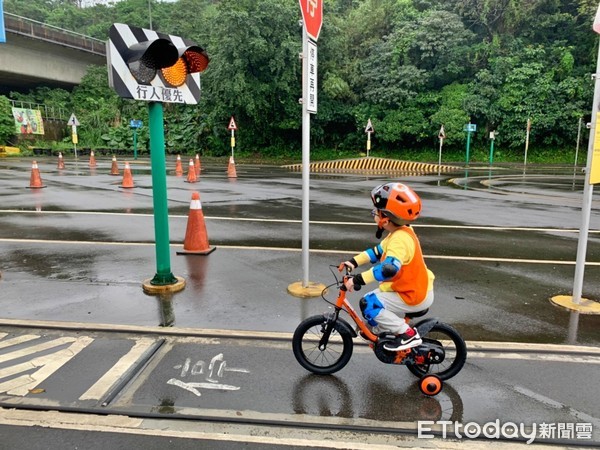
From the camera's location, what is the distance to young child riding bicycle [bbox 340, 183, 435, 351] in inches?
144

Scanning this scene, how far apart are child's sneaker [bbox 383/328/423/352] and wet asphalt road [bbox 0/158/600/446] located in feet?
1.11

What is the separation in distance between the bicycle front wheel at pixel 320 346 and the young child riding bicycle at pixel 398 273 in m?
0.32

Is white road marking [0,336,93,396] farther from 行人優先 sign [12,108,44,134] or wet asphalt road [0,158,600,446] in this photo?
行人優先 sign [12,108,44,134]

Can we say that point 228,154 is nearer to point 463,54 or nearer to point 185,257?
point 463,54

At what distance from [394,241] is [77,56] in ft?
164

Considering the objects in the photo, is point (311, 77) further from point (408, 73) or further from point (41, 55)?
point (41, 55)

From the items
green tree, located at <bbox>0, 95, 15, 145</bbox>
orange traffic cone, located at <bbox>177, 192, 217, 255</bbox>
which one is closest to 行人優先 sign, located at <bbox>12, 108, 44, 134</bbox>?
green tree, located at <bbox>0, 95, 15, 145</bbox>

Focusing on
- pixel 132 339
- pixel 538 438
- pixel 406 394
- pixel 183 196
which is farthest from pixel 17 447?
pixel 183 196

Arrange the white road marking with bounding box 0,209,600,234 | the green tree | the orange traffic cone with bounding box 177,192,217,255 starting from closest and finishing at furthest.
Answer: the orange traffic cone with bounding box 177,192,217,255 < the white road marking with bounding box 0,209,600,234 < the green tree

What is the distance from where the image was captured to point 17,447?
9.99 ft

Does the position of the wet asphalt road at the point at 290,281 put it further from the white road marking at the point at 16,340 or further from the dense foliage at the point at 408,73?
the dense foliage at the point at 408,73

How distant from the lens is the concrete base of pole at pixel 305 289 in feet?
19.3

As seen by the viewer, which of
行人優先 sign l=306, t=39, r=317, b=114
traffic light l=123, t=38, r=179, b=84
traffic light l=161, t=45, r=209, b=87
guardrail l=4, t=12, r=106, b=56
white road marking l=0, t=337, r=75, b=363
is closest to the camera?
white road marking l=0, t=337, r=75, b=363
